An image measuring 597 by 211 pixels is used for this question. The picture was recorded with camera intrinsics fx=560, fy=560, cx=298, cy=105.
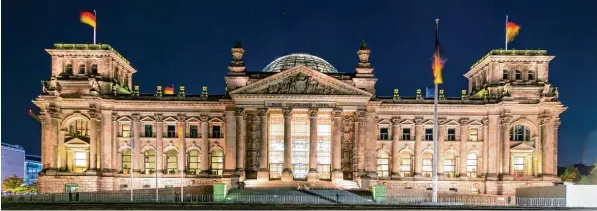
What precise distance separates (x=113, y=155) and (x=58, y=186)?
7317mm

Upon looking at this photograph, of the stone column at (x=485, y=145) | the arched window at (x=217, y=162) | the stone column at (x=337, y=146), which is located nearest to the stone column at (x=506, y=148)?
the stone column at (x=485, y=145)

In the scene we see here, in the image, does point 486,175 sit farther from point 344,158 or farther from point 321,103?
point 321,103

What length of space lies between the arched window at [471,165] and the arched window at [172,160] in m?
37.8

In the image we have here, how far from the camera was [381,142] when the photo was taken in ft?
236

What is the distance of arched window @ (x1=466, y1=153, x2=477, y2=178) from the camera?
2850 inches

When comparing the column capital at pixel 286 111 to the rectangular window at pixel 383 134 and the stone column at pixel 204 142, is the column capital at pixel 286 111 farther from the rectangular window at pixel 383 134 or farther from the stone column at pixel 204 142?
the rectangular window at pixel 383 134

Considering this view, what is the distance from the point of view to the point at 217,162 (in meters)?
72.6

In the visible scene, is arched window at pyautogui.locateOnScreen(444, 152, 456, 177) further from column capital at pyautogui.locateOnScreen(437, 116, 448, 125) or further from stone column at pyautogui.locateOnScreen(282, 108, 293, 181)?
stone column at pyautogui.locateOnScreen(282, 108, 293, 181)

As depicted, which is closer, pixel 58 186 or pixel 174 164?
pixel 58 186

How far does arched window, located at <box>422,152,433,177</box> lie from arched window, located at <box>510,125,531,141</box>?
10430 mm

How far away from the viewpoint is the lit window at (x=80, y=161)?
70.3 meters

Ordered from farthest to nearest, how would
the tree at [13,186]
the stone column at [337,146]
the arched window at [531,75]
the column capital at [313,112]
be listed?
1. the tree at [13,186]
2. the arched window at [531,75]
3. the column capital at [313,112]
4. the stone column at [337,146]

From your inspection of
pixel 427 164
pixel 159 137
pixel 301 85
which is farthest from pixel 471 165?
pixel 159 137

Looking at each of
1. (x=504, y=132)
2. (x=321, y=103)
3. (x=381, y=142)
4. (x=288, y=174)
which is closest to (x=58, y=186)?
(x=288, y=174)
